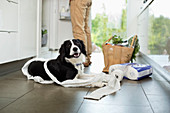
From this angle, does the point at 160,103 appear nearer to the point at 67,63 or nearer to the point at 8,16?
the point at 67,63

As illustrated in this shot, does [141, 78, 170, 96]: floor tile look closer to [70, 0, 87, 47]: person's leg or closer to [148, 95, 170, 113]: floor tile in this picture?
[148, 95, 170, 113]: floor tile

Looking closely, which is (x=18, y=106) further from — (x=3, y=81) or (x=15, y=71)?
(x=15, y=71)

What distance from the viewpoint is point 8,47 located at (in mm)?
2457

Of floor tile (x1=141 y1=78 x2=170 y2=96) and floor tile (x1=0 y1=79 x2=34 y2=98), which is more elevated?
floor tile (x1=0 y1=79 x2=34 y2=98)

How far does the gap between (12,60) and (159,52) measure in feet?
5.94

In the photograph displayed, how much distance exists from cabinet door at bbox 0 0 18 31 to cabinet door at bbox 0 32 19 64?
76 mm

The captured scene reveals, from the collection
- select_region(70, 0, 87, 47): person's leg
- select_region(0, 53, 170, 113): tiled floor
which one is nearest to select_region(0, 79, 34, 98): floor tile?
select_region(0, 53, 170, 113): tiled floor

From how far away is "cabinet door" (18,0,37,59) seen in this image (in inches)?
109

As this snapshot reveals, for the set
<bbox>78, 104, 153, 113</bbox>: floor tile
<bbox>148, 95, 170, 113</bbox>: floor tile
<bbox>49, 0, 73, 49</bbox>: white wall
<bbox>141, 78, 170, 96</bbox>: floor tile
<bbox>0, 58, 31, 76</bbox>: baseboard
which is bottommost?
<bbox>141, 78, 170, 96</bbox>: floor tile

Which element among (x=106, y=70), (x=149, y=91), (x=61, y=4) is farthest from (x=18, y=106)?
(x=61, y=4)

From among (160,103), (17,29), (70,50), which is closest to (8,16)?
(17,29)

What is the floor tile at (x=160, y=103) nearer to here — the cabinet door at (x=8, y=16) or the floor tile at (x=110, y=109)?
the floor tile at (x=110, y=109)

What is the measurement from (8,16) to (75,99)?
138 centimetres

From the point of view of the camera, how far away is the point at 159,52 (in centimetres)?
279
